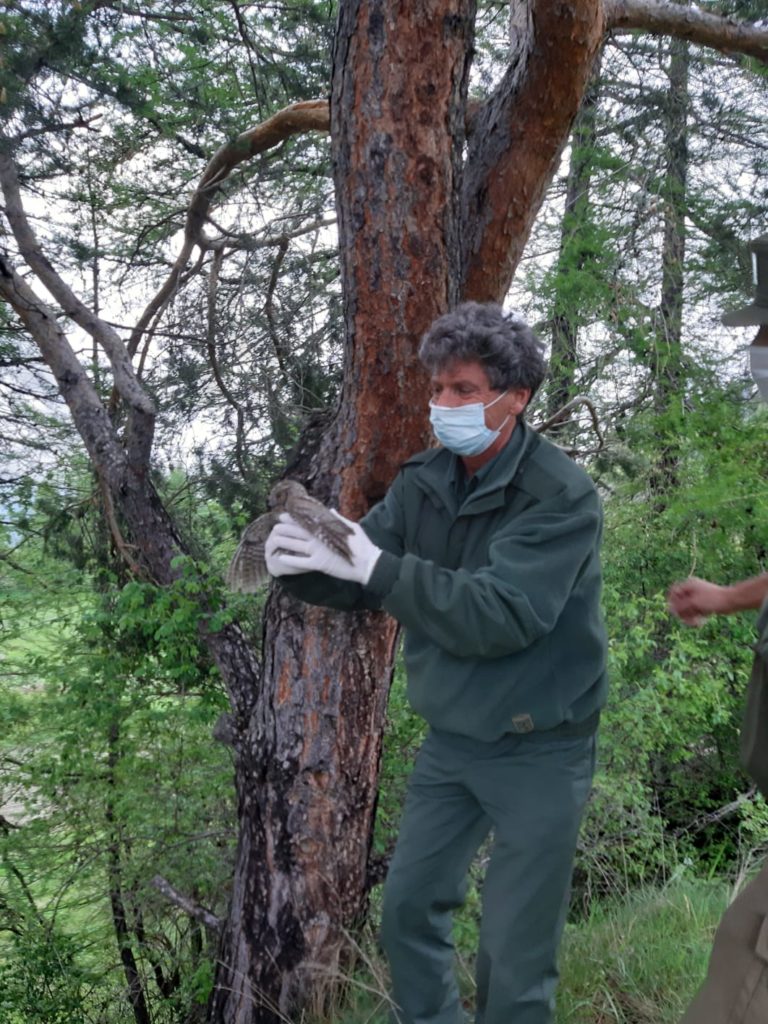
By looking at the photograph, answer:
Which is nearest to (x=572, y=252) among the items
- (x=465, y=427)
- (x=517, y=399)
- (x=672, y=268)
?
(x=672, y=268)

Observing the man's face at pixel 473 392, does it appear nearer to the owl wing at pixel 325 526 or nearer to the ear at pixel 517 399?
the ear at pixel 517 399

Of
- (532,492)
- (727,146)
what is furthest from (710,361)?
(532,492)

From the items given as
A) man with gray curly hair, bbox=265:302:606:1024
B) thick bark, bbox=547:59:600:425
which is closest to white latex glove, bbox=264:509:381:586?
man with gray curly hair, bbox=265:302:606:1024

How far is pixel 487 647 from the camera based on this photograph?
2.05 metres

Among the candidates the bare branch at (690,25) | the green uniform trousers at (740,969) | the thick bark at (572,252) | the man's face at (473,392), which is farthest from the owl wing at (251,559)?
the thick bark at (572,252)

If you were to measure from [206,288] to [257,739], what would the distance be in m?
3.97

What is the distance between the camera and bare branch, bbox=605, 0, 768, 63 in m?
3.65

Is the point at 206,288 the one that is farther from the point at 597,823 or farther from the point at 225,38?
the point at 597,823

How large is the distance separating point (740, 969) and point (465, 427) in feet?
4.32

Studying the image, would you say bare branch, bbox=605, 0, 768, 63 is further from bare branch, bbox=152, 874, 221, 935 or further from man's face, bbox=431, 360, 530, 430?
bare branch, bbox=152, 874, 221, 935

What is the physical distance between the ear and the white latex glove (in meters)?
0.53

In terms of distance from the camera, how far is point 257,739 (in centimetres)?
343

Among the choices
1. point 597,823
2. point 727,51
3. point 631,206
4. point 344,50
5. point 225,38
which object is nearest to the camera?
point 344,50

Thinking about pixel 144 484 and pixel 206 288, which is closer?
pixel 144 484
